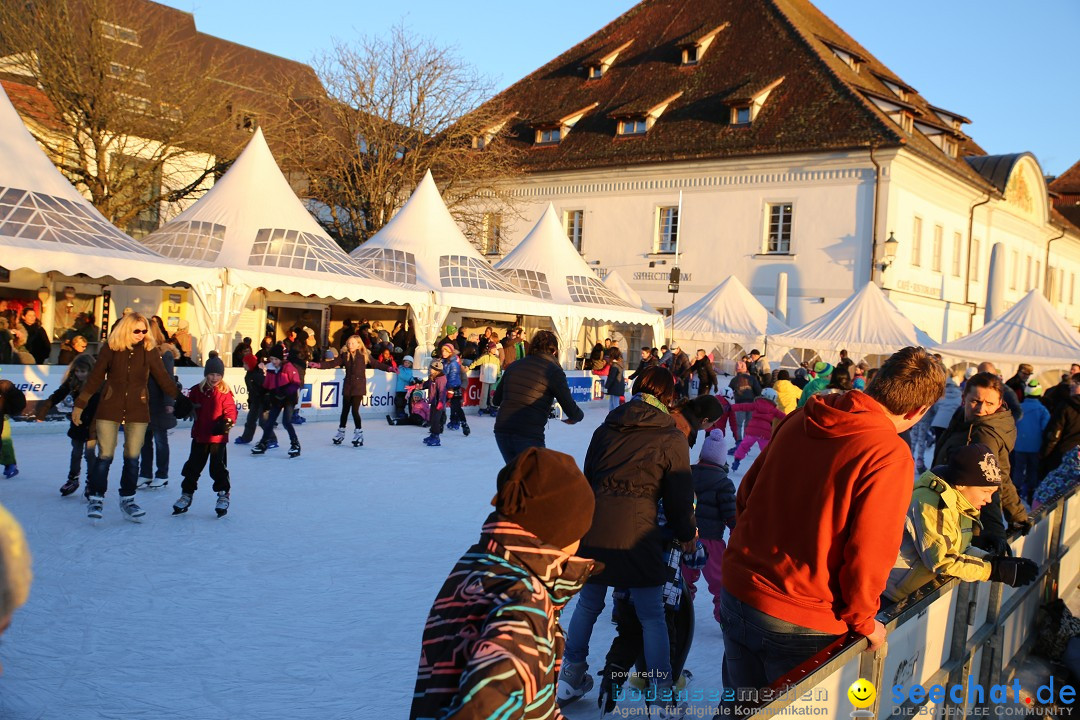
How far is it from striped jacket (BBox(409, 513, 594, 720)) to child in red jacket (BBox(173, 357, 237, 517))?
5881 mm

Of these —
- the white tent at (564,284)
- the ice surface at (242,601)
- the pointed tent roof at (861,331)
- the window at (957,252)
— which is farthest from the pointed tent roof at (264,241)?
the window at (957,252)

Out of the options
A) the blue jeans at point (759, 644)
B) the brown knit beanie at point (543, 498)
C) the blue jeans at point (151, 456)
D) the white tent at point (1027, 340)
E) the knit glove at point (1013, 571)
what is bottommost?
the blue jeans at point (151, 456)

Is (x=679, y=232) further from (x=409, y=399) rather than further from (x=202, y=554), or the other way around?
(x=202, y=554)

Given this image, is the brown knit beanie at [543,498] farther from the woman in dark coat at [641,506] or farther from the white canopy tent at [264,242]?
the white canopy tent at [264,242]

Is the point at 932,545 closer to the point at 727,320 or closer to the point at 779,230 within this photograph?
the point at 727,320

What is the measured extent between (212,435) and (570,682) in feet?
14.4

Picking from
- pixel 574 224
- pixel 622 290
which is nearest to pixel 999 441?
pixel 622 290

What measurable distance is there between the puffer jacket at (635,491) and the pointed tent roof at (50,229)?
36.1ft

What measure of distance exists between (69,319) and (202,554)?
14.7 metres

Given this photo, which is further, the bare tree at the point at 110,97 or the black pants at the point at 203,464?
the bare tree at the point at 110,97

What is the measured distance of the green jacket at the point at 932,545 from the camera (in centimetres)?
338

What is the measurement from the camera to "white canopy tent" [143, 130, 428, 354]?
52.6 ft

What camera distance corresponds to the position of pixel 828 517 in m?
2.63

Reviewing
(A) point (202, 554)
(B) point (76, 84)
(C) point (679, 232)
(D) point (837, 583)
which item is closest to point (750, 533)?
(D) point (837, 583)
